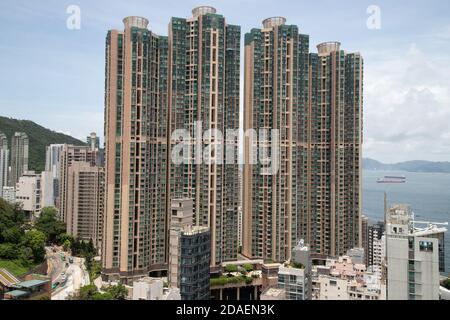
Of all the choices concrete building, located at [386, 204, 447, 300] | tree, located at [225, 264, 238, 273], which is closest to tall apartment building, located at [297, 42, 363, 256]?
tree, located at [225, 264, 238, 273]

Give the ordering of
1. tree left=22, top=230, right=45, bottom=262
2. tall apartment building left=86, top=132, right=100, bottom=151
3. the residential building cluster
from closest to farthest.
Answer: the residential building cluster, tree left=22, top=230, right=45, bottom=262, tall apartment building left=86, top=132, right=100, bottom=151

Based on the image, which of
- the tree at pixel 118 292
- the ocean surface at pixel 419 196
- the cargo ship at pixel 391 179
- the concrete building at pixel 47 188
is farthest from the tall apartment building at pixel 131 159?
the concrete building at pixel 47 188

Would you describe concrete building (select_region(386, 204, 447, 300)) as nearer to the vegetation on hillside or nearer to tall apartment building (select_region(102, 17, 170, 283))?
tall apartment building (select_region(102, 17, 170, 283))

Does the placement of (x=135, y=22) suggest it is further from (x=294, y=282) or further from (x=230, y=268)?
(x=294, y=282)

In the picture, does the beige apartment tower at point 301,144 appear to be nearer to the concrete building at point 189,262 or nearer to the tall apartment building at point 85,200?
the concrete building at point 189,262

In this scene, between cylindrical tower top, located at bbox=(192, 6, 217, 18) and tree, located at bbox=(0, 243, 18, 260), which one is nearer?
tree, located at bbox=(0, 243, 18, 260)
